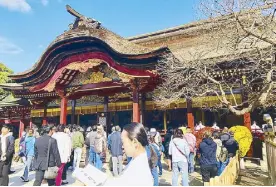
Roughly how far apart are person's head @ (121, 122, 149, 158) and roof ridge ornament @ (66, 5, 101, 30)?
10.6 metres

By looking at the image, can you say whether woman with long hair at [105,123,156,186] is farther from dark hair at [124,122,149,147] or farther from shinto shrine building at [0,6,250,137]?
shinto shrine building at [0,6,250,137]

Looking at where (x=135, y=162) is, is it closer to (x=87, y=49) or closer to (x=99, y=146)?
(x=99, y=146)

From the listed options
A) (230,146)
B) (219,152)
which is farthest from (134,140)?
(230,146)

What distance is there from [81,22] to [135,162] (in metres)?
11.5

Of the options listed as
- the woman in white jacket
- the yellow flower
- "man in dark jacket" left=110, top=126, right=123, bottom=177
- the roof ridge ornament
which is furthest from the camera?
the roof ridge ornament

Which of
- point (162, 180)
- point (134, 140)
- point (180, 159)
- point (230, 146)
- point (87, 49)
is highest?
point (87, 49)

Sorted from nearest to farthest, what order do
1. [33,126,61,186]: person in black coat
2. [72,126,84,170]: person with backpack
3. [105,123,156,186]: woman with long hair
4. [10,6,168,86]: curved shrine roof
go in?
[105,123,156,186]: woman with long hair
[33,126,61,186]: person in black coat
[72,126,84,170]: person with backpack
[10,6,168,86]: curved shrine roof

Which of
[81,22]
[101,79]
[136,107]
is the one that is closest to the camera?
[136,107]

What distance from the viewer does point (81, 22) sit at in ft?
40.8

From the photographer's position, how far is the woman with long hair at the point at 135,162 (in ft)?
6.53

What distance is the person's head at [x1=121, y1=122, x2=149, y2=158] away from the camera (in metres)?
2.22

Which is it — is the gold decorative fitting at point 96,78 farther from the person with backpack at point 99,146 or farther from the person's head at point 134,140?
the person's head at point 134,140

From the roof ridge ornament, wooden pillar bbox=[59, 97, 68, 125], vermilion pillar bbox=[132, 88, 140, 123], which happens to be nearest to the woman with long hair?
vermilion pillar bbox=[132, 88, 140, 123]

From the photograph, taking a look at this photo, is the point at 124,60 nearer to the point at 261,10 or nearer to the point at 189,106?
the point at 189,106
